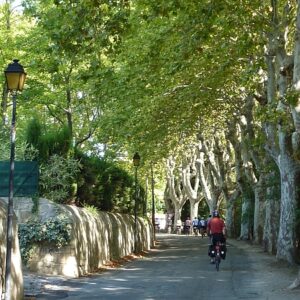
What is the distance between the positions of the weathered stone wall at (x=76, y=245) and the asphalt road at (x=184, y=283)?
0.61 metres

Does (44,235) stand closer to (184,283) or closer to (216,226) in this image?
(184,283)

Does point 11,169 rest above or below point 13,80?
below

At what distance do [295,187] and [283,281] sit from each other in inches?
209

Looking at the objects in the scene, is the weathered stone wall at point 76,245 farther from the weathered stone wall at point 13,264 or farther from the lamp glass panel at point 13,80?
the lamp glass panel at point 13,80

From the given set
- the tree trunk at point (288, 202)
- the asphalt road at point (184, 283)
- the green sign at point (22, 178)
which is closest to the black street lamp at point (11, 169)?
the asphalt road at point (184, 283)

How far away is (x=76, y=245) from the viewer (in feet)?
55.7

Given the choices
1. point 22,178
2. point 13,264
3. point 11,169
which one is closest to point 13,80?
point 11,169

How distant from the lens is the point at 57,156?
19422 millimetres

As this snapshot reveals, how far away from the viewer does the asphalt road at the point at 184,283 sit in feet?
42.4

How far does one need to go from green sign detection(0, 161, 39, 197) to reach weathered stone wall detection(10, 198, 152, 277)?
1.32 ft

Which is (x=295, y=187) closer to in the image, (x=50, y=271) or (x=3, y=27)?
(x=50, y=271)

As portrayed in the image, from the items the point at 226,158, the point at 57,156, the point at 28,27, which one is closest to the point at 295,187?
the point at 57,156

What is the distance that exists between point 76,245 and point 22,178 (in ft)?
8.57

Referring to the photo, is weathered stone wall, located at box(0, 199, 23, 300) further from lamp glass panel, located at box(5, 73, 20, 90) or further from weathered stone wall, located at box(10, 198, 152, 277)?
weathered stone wall, located at box(10, 198, 152, 277)
